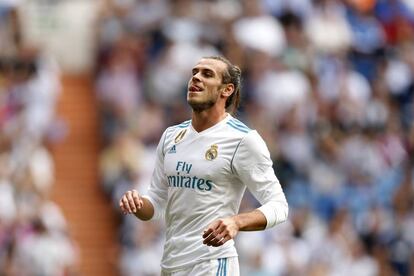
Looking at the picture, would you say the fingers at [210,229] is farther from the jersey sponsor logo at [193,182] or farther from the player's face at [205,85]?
the player's face at [205,85]

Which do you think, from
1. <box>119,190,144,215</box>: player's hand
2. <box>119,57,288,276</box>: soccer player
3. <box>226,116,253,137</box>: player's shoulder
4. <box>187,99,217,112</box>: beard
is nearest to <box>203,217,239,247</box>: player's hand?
<box>119,57,288,276</box>: soccer player

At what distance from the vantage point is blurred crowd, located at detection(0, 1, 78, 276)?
14.4 m

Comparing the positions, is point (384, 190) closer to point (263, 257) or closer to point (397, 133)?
point (397, 133)

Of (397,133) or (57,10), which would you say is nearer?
(397,133)

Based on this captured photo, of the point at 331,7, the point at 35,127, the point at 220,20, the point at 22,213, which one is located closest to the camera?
the point at 22,213

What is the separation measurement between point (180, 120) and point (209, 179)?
710cm

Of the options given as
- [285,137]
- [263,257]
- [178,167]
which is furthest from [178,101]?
[178,167]

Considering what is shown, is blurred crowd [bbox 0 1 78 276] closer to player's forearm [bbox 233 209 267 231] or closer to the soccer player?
the soccer player

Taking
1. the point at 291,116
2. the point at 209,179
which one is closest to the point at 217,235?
the point at 209,179

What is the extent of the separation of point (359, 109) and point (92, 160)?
374 centimetres

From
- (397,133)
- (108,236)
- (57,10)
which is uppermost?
(57,10)

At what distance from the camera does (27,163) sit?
15.2m

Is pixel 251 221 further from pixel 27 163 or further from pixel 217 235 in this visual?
pixel 27 163

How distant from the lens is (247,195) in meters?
15.3
